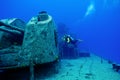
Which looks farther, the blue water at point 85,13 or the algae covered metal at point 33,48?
the blue water at point 85,13

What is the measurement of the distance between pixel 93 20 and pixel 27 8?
53711mm

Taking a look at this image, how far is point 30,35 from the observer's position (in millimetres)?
8016

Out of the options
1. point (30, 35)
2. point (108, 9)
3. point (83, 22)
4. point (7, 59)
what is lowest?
point (7, 59)

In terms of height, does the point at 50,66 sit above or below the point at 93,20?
below

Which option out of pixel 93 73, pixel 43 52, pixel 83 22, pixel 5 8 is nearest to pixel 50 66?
pixel 43 52

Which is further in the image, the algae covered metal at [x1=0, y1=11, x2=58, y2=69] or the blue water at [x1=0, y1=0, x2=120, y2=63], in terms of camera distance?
the blue water at [x1=0, y1=0, x2=120, y2=63]

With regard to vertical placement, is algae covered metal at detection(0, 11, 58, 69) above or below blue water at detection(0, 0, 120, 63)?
below

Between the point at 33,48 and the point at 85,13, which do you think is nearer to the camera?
the point at 33,48

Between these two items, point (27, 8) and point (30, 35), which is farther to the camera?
point (27, 8)

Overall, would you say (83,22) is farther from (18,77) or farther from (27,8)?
(18,77)

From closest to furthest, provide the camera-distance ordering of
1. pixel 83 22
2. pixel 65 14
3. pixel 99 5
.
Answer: pixel 65 14 < pixel 99 5 < pixel 83 22

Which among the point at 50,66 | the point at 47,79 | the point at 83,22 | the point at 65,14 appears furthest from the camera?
the point at 83,22

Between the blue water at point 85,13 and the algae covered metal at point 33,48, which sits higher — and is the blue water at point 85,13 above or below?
above

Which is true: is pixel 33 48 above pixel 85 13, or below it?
below
